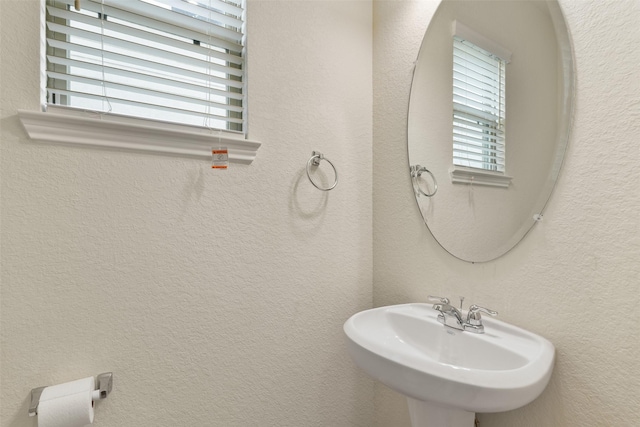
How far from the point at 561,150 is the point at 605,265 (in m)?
0.32

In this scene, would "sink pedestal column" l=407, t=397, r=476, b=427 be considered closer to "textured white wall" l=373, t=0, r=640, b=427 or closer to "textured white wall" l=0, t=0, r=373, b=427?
"textured white wall" l=373, t=0, r=640, b=427

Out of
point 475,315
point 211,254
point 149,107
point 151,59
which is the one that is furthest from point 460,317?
point 151,59

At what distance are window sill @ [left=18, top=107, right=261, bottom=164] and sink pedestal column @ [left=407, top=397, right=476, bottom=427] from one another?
961 millimetres

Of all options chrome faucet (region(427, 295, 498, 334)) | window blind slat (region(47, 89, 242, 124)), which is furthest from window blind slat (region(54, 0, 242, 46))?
chrome faucet (region(427, 295, 498, 334))

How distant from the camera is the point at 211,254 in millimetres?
1061

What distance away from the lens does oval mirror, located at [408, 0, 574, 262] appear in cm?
90

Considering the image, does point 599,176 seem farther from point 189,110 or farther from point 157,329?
point 157,329

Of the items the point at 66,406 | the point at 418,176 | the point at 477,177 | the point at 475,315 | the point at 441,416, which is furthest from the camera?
the point at 418,176

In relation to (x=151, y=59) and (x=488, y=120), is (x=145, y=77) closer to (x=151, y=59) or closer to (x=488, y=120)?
(x=151, y=59)

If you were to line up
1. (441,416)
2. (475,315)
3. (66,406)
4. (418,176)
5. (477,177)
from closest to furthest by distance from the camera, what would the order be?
1. (66,406)
2. (441,416)
3. (475,315)
4. (477,177)
5. (418,176)

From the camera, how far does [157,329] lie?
0.97 metres

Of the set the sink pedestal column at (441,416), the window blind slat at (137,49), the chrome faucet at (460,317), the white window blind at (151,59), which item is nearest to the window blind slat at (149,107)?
the white window blind at (151,59)

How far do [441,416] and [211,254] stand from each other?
33.4 inches

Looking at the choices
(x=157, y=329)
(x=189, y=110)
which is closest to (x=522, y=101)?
(x=189, y=110)
